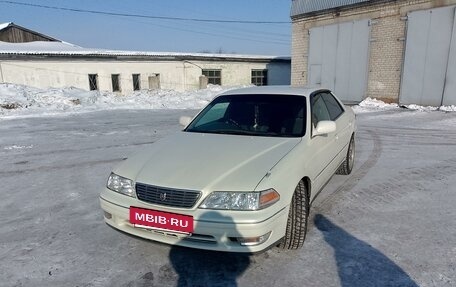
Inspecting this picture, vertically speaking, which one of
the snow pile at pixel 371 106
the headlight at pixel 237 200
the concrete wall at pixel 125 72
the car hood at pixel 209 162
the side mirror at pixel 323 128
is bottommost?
the snow pile at pixel 371 106

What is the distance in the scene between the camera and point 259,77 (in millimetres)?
27938

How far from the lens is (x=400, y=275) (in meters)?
2.64

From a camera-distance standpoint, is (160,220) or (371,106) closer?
(160,220)

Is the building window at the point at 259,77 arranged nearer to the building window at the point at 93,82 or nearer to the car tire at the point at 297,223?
the building window at the point at 93,82

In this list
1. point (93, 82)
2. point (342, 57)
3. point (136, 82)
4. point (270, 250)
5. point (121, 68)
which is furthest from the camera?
point (136, 82)

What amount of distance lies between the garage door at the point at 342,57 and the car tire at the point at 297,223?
1396 cm

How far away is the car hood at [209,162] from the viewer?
2.65m

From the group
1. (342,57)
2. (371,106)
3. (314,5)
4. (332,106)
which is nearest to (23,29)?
(314,5)

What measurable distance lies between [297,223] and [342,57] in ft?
48.4

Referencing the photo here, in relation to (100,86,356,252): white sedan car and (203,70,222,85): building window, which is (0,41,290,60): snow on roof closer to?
(203,70,222,85): building window

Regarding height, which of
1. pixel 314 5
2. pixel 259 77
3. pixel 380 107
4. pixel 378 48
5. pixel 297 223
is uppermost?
pixel 314 5

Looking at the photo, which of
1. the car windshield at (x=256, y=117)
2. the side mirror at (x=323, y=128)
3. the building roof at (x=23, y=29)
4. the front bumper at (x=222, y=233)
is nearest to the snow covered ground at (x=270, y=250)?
the front bumper at (x=222, y=233)

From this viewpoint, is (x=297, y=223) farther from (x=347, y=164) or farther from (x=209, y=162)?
(x=347, y=164)

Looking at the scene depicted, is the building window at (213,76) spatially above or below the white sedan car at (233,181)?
above
